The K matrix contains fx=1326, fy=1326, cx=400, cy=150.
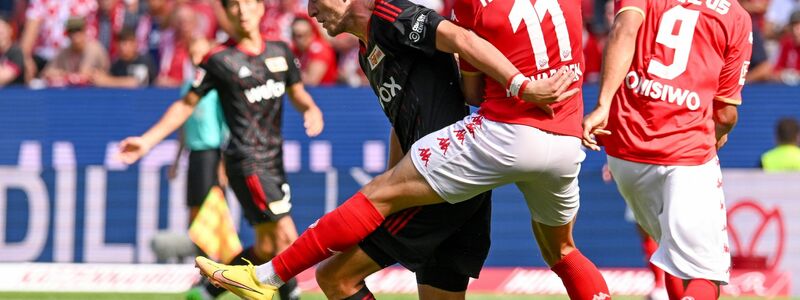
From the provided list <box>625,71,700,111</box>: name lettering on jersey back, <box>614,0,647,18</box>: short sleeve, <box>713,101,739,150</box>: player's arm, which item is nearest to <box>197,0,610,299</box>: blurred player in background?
<box>614,0,647,18</box>: short sleeve

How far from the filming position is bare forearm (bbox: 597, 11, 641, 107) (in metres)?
6.14

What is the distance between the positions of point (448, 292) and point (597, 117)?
1.10m

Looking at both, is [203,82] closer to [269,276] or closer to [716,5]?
[269,276]

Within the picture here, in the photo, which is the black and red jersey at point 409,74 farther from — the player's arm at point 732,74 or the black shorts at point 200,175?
the black shorts at point 200,175

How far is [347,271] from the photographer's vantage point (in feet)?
19.7

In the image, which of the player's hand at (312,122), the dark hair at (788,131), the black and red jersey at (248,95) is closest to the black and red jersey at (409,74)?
the player's hand at (312,122)

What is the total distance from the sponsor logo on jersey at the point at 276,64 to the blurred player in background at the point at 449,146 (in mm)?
2920

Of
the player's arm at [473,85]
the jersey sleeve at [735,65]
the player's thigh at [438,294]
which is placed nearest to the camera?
the player's arm at [473,85]

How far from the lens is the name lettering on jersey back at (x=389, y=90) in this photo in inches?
237

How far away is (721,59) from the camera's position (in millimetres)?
6613

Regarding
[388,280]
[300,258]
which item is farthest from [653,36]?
[388,280]

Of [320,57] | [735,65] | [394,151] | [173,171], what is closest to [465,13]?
[394,151]

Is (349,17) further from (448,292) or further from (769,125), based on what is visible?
(769,125)

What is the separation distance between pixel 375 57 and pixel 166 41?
36.3 feet
